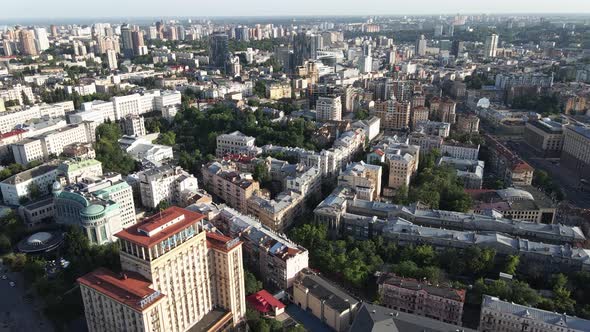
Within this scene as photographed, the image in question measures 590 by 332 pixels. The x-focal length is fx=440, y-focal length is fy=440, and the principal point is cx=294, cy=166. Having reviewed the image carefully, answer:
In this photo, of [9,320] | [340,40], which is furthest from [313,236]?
[340,40]

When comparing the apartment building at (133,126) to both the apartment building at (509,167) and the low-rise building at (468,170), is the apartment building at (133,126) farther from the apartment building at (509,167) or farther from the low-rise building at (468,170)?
the apartment building at (509,167)

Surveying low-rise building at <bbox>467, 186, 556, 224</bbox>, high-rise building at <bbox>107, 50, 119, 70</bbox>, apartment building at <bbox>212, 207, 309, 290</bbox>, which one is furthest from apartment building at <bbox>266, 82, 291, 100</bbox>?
apartment building at <bbox>212, 207, 309, 290</bbox>

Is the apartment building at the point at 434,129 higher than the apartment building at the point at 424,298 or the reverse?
higher

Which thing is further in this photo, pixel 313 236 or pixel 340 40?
pixel 340 40

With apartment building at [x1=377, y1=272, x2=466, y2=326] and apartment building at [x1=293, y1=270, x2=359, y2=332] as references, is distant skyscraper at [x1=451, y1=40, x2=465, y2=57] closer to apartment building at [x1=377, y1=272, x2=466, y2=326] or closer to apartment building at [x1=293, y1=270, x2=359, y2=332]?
apartment building at [x1=377, y1=272, x2=466, y2=326]

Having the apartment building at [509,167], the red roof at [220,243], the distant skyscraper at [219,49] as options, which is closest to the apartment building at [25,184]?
the red roof at [220,243]

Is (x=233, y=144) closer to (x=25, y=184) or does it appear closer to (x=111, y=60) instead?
(x=25, y=184)

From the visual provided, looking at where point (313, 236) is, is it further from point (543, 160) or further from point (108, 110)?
point (108, 110)
